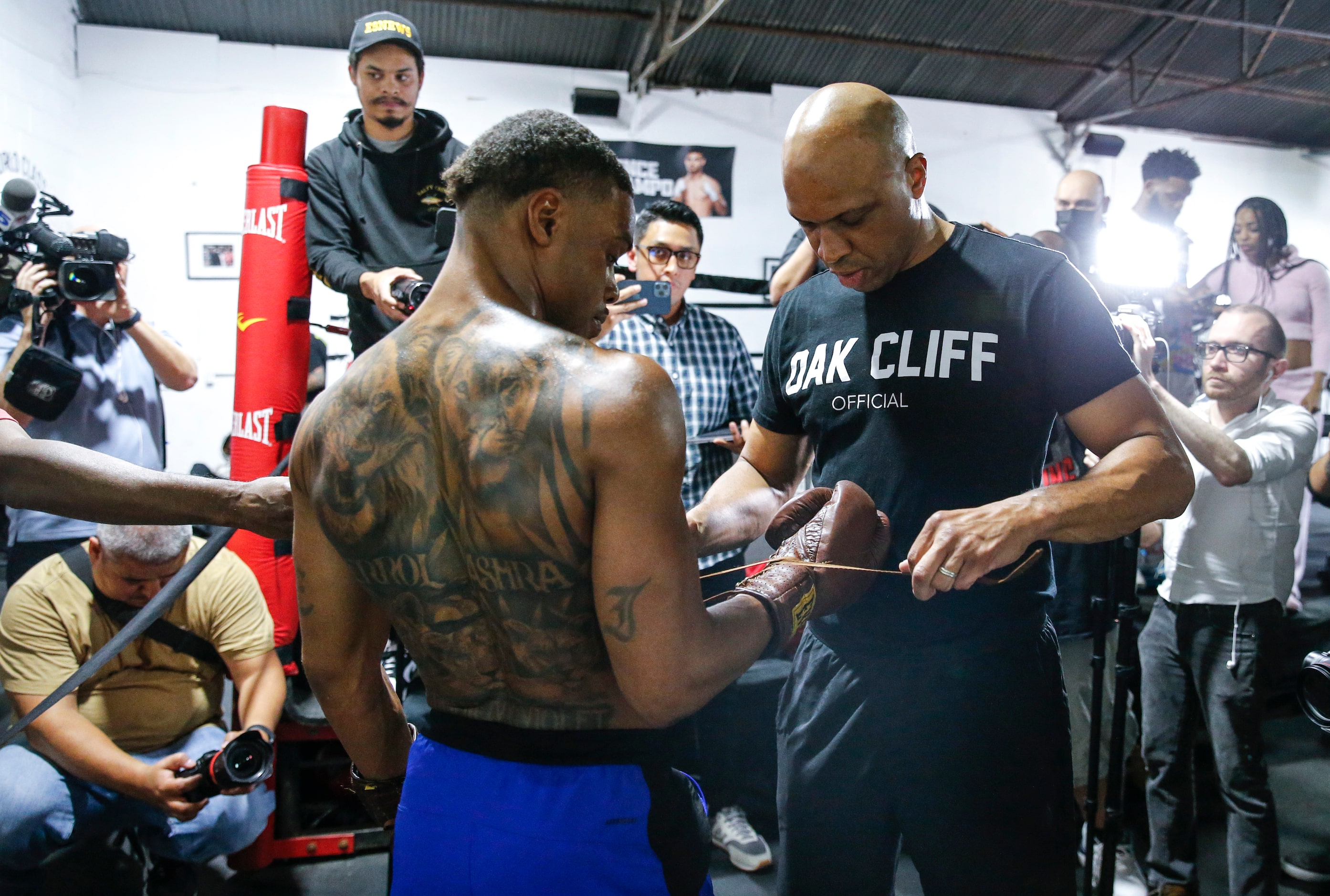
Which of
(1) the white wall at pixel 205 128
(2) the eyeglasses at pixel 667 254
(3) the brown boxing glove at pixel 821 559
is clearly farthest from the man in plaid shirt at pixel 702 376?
(1) the white wall at pixel 205 128

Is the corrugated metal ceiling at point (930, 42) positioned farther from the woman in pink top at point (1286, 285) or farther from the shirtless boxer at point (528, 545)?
the shirtless boxer at point (528, 545)

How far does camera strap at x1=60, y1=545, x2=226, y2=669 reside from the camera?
8.76 ft

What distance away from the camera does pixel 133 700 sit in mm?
2656

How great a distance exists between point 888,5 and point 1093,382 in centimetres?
735

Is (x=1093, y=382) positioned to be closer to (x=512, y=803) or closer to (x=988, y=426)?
(x=988, y=426)

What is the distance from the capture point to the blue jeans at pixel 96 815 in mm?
2422

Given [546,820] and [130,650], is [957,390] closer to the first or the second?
[546,820]

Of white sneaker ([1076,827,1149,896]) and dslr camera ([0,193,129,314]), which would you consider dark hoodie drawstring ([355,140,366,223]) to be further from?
white sneaker ([1076,827,1149,896])

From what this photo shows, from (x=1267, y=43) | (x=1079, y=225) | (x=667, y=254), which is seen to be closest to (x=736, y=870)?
(x=667, y=254)

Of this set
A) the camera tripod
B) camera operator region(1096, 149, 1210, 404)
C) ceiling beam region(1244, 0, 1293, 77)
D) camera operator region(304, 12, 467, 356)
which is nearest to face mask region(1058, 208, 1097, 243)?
camera operator region(1096, 149, 1210, 404)

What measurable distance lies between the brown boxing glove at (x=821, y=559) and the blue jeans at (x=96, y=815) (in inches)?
82.4

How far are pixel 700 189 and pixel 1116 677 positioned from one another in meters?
6.32

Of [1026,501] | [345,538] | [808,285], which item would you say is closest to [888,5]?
[808,285]

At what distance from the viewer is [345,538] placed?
1.15 meters
